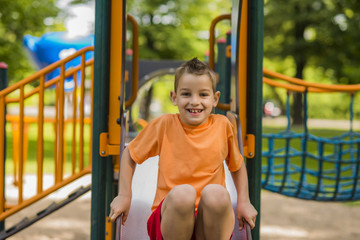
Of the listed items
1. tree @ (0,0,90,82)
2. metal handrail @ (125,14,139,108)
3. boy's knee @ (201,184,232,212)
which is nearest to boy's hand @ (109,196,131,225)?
boy's knee @ (201,184,232,212)

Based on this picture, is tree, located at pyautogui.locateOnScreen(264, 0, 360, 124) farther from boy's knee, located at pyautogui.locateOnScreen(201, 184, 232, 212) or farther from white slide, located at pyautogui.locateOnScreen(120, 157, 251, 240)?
boy's knee, located at pyautogui.locateOnScreen(201, 184, 232, 212)

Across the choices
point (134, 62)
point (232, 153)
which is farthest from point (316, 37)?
point (232, 153)

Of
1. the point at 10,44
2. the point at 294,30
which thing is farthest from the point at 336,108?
the point at 10,44

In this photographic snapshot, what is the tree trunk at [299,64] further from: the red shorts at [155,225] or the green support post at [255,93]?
the red shorts at [155,225]

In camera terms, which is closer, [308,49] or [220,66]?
[220,66]

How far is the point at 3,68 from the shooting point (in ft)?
12.5

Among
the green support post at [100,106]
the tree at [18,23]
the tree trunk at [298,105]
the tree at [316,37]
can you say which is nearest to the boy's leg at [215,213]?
the green support post at [100,106]

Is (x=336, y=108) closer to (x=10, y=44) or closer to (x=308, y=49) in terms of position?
(x=308, y=49)

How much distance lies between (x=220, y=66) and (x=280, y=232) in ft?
6.13

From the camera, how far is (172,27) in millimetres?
18125

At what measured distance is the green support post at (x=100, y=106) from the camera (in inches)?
89.8

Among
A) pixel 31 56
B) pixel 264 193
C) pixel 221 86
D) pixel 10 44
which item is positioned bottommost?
pixel 264 193

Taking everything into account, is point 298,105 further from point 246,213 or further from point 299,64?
point 246,213

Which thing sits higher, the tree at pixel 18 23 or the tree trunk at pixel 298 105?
the tree at pixel 18 23
